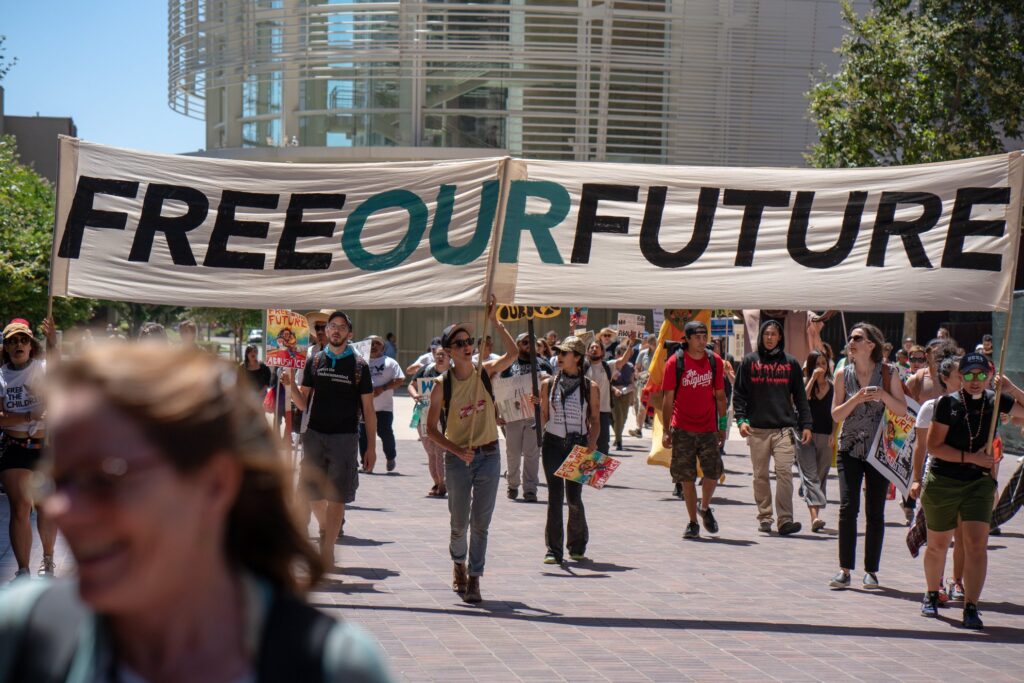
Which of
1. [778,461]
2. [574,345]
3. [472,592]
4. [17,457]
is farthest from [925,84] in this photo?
[17,457]

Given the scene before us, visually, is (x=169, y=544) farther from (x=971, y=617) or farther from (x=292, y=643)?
(x=971, y=617)

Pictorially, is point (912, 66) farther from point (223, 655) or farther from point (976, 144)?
point (223, 655)

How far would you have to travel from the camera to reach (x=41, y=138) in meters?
71.0

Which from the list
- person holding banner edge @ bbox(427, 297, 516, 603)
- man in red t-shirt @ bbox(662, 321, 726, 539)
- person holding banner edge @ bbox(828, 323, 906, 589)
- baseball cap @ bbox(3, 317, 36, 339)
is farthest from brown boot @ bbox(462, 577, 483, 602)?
man in red t-shirt @ bbox(662, 321, 726, 539)

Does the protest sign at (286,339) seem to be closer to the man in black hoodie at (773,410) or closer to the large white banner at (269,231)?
A: the man in black hoodie at (773,410)

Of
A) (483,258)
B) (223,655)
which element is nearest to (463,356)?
(483,258)

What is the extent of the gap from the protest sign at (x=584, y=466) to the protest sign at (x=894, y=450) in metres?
2.02

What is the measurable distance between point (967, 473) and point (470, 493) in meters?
3.25

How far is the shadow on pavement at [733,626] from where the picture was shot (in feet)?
25.9

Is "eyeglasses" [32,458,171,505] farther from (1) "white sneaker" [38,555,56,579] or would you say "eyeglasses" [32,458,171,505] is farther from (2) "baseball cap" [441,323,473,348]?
(1) "white sneaker" [38,555,56,579]

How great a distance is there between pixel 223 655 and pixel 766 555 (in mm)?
9905

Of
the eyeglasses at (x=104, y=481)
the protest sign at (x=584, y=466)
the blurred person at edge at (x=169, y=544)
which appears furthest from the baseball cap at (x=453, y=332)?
the eyeglasses at (x=104, y=481)

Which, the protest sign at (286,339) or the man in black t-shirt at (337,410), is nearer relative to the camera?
the man in black t-shirt at (337,410)

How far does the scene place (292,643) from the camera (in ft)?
5.45
